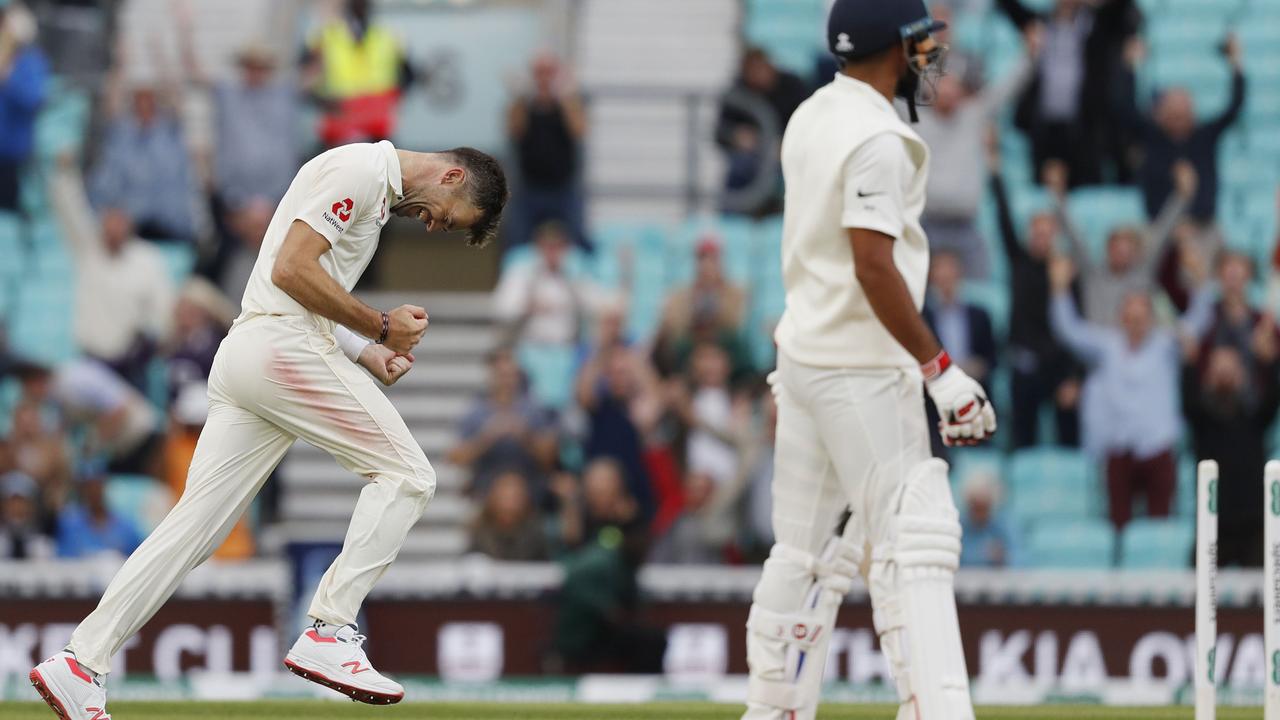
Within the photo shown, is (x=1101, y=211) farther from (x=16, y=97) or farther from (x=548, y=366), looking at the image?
(x=16, y=97)

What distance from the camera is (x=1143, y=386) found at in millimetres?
12375

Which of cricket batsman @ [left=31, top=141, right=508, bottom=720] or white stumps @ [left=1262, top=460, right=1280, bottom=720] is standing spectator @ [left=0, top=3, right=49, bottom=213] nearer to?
cricket batsman @ [left=31, top=141, right=508, bottom=720]

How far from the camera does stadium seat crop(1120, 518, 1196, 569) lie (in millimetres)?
12102

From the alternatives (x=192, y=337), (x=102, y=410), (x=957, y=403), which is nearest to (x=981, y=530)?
(x=192, y=337)

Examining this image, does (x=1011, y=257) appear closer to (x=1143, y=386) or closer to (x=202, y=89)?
(x=1143, y=386)

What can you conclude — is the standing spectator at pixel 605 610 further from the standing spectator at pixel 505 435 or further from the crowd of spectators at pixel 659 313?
the standing spectator at pixel 505 435

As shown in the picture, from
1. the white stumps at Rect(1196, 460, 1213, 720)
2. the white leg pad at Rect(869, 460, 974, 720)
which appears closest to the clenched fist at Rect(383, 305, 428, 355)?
the white leg pad at Rect(869, 460, 974, 720)

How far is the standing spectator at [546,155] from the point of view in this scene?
13766 mm

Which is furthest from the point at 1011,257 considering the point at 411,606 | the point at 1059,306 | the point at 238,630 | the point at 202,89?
the point at 202,89

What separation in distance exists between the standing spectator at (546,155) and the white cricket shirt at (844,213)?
7.90 meters

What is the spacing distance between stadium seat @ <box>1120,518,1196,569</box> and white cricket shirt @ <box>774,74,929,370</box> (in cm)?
672

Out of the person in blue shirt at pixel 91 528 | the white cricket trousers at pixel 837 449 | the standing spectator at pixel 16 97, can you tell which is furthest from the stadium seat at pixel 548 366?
the white cricket trousers at pixel 837 449

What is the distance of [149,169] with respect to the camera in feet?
45.9

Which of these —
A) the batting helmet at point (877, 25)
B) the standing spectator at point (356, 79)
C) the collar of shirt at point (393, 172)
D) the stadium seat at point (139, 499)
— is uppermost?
the standing spectator at point (356, 79)
